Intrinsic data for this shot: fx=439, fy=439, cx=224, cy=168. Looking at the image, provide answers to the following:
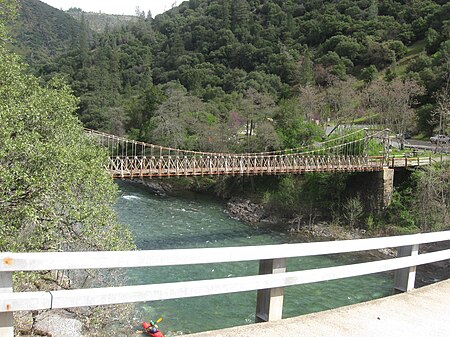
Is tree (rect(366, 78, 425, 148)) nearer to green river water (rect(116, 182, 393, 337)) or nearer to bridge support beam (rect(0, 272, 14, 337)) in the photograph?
green river water (rect(116, 182, 393, 337))

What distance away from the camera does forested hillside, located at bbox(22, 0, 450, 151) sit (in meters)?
32.0

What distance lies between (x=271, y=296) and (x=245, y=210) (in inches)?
904

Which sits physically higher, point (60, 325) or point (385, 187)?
point (385, 187)

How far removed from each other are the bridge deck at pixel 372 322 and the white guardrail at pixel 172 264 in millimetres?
204

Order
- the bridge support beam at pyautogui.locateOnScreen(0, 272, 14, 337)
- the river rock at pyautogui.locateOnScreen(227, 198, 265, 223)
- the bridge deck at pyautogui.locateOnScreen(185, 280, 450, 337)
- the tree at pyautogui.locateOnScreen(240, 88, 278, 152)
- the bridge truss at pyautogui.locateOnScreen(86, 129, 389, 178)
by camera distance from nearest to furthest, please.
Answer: the bridge support beam at pyautogui.locateOnScreen(0, 272, 14, 337) → the bridge deck at pyautogui.locateOnScreen(185, 280, 450, 337) → the bridge truss at pyautogui.locateOnScreen(86, 129, 389, 178) → the river rock at pyautogui.locateOnScreen(227, 198, 265, 223) → the tree at pyautogui.locateOnScreen(240, 88, 278, 152)

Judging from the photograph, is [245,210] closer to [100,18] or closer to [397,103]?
[397,103]

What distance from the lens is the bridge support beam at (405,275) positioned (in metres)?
3.58

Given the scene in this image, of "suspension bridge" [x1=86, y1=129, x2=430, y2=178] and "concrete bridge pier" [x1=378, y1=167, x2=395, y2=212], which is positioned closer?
"suspension bridge" [x1=86, y1=129, x2=430, y2=178]

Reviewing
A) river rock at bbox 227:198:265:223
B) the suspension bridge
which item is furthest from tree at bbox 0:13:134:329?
river rock at bbox 227:198:265:223

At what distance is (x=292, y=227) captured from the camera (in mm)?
21906

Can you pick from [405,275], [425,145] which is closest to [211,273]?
[405,275]

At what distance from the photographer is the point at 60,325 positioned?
8.34 m

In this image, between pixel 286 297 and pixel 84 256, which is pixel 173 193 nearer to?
pixel 286 297

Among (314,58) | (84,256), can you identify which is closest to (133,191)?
(84,256)
